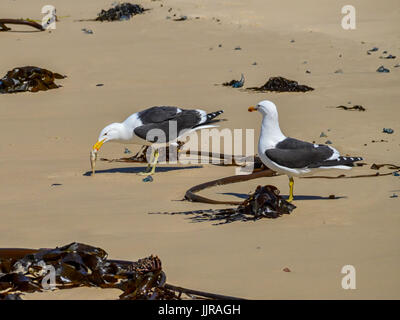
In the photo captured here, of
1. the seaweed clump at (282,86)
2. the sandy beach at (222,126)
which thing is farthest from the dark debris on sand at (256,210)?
the seaweed clump at (282,86)

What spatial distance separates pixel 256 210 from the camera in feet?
24.6

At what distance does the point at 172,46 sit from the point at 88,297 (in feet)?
49.5

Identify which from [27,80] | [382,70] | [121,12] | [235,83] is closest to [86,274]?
[235,83]

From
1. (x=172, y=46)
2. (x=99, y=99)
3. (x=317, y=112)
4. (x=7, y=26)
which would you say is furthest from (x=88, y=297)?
(x=7, y=26)

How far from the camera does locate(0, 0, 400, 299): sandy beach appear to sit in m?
6.24

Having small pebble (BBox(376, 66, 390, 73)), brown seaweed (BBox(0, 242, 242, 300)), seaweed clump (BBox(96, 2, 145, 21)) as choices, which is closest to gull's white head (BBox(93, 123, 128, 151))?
brown seaweed (BBox(0, 242, 242, 300))

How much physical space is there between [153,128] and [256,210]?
3.14 meters

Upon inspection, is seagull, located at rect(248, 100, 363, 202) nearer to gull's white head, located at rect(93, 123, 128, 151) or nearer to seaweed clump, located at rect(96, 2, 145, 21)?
gull's white head, located at rect(93, 123, 128, 151)

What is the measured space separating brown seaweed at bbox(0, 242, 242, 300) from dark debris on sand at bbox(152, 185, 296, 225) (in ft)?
5.76

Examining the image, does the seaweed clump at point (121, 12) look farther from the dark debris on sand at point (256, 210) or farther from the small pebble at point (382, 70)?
the dark debris on sand at point (256, 210)

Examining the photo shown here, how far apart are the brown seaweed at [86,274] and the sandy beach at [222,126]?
0.15 metres

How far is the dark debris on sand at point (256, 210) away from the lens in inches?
295

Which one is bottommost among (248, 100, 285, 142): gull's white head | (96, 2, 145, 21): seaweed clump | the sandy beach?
the sandy beach

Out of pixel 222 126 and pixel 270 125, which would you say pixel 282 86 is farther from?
pixel 270 125
